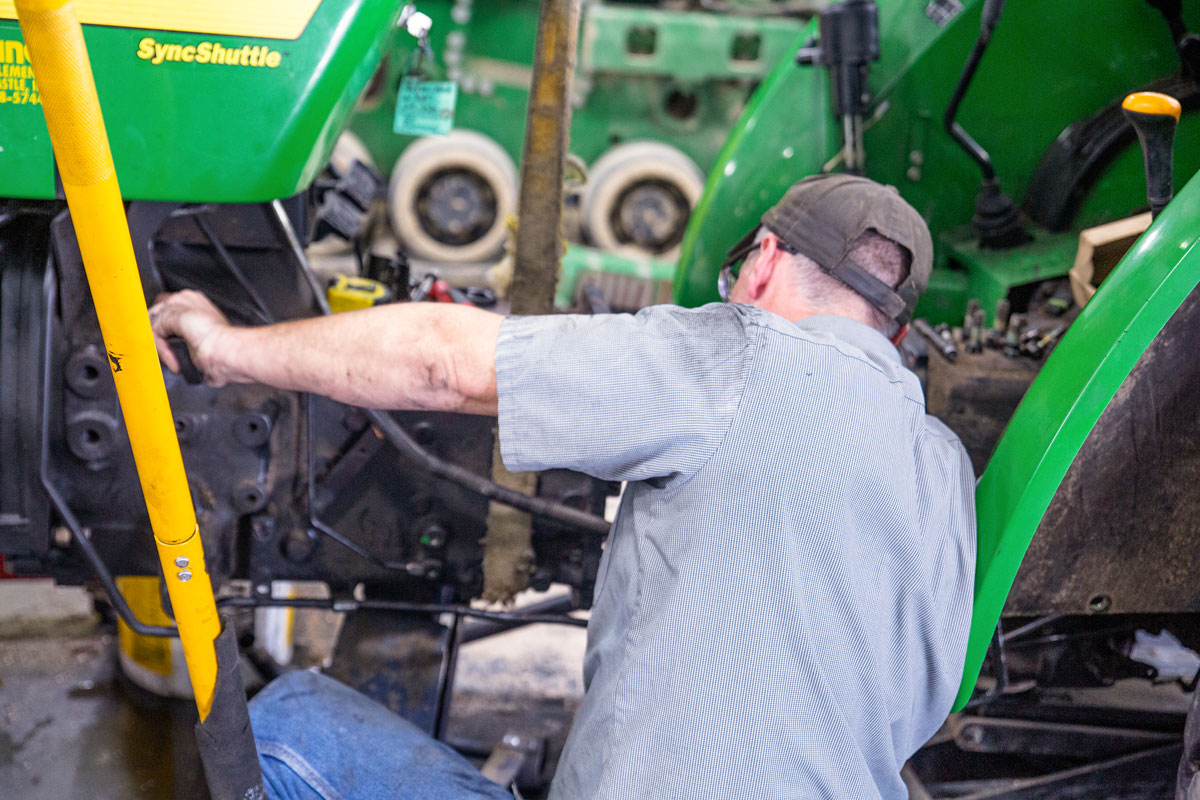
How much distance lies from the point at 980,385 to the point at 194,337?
122 centimetres

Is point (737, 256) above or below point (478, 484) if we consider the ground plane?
above

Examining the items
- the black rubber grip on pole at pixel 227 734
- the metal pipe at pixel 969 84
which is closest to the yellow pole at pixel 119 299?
the black rubber grip on pole at pixel 227 734

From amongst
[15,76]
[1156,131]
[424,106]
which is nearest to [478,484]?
[424,106]

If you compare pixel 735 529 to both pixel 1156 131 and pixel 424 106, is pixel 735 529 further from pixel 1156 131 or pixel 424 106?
pixel 424 106

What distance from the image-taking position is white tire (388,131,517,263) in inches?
186

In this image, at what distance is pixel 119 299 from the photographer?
3.51 feet

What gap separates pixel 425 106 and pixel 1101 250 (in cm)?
119

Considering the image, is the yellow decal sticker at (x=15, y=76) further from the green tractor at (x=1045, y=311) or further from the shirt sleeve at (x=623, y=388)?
the green tractor at (x=1045, y=311)

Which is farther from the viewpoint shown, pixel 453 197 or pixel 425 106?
pixel 453 197

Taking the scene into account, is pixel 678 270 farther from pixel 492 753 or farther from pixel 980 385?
pixel 492 753

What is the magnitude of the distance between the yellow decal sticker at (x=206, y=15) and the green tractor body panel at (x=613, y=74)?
3.28 metres

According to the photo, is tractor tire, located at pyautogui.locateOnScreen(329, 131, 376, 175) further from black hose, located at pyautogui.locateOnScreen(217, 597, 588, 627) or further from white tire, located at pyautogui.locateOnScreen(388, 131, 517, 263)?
black hose, located at pyautogui.locateOnScreen(217, 597, 588, 627)

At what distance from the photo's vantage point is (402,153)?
504cm

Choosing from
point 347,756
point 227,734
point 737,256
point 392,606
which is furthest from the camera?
point 392,606
